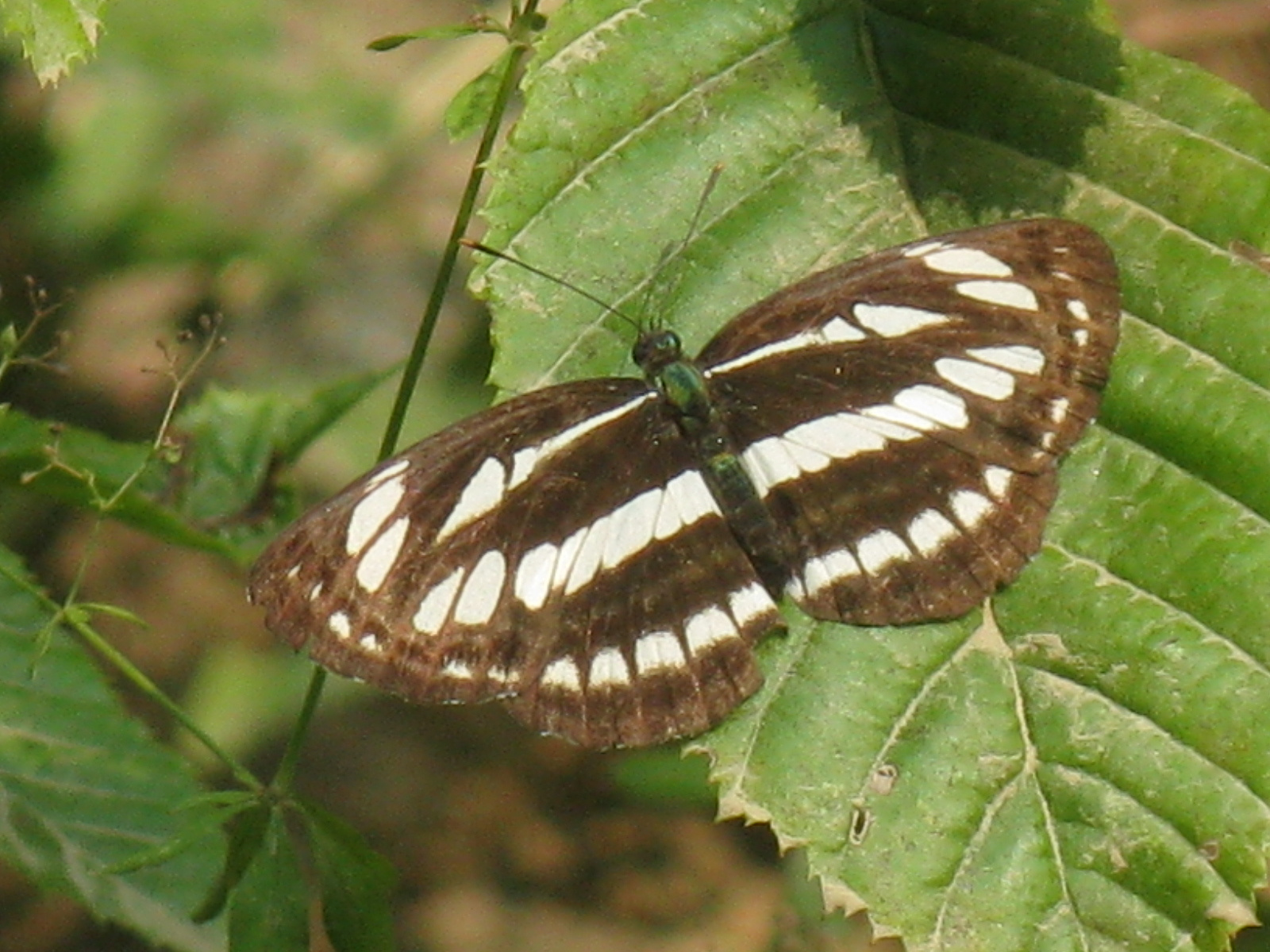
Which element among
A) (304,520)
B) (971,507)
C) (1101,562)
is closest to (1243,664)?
(1101,562)

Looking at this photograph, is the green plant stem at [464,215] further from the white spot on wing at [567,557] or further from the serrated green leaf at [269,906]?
the serrated green leaf at [269,906]

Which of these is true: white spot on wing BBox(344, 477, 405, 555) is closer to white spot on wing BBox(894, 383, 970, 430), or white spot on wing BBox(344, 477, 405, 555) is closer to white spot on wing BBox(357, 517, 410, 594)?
white spot on wing BBox(357, 517, 410, 594)

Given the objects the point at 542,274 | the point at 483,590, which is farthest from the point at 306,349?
the point at 542,274

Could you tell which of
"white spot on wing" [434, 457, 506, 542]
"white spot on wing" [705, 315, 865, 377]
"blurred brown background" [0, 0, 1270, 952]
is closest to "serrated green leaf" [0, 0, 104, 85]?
"white spot on wing" [434, 457, 506, 542]

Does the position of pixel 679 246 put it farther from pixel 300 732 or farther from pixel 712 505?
pixel 300 732

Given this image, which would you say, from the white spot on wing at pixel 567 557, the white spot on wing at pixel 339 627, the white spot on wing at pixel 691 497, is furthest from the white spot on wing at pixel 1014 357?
the white spot on wing at pixel 339 627
